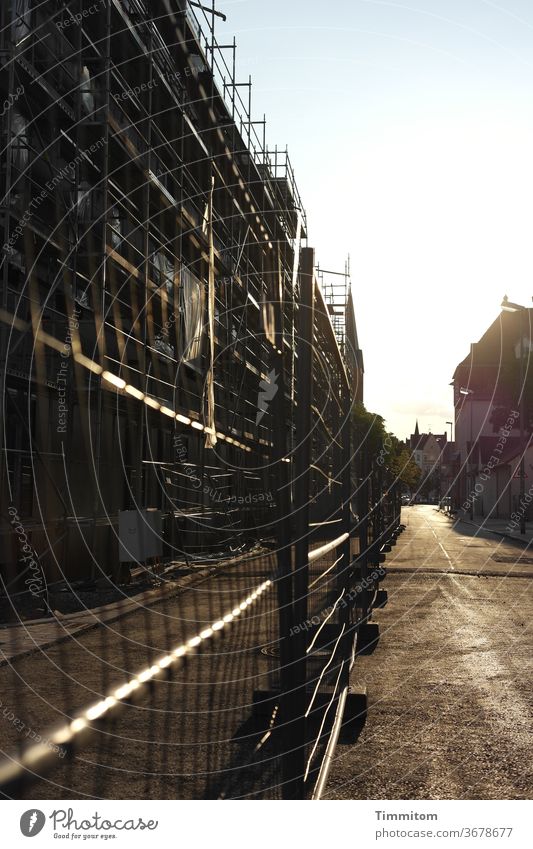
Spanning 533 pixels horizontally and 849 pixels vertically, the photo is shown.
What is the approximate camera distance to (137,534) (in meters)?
16.0

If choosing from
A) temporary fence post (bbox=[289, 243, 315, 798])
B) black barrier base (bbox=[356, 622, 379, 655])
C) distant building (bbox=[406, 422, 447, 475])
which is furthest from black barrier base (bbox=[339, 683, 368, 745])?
distant building (bbox=[406, 422, 447, 475])

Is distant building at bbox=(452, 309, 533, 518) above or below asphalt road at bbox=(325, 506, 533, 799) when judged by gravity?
above

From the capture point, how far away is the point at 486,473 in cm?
7194

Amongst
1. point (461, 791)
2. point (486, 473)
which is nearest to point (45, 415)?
point (461, 791)

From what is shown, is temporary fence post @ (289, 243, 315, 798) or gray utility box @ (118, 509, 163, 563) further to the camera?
gray utility box @ (118, 509, 163, 563)

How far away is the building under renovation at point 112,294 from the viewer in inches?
560

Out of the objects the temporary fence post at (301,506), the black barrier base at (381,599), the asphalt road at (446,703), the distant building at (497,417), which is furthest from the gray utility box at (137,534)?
the distant building at (497,417)

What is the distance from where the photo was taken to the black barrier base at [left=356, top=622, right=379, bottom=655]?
9.59m

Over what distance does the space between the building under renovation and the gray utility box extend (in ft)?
0.12

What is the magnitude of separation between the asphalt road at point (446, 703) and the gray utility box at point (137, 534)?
3.84m

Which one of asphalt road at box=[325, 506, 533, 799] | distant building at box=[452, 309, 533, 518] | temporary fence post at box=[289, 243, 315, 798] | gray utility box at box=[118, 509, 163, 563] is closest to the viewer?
temporary fence post at box=[289, 243, 315, 798]

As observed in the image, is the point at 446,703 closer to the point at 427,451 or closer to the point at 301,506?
the point at 301,506

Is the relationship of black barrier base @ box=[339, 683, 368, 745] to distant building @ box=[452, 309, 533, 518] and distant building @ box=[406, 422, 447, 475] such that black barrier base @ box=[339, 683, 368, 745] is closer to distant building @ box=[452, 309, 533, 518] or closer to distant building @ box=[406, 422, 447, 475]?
distant building @ box=[452, 309, 533, 518]
